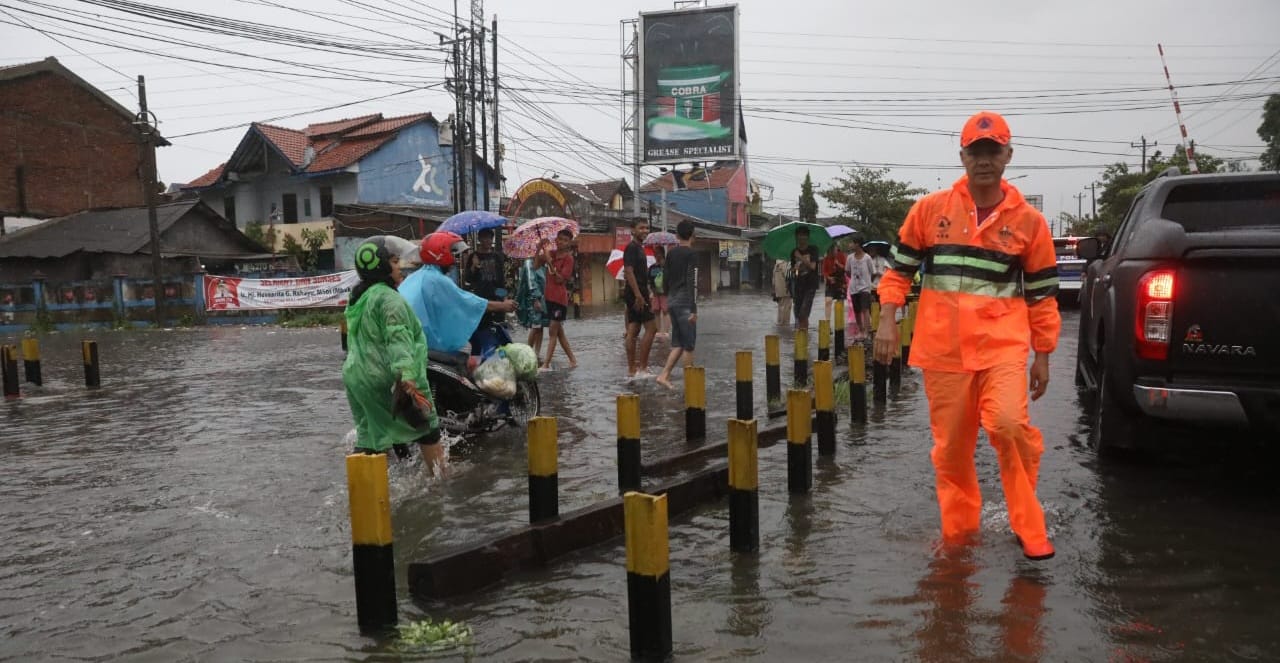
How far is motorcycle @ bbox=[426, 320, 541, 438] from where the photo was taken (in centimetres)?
661

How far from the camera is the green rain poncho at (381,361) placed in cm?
533

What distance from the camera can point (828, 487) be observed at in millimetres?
5746

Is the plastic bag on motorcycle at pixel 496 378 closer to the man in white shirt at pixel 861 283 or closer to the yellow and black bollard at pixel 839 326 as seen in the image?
the yellow and black bollard at pixel 839 326

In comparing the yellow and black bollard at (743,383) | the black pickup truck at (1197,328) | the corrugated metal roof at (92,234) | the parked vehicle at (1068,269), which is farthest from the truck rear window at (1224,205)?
the corrugated metal roof at (92,234)

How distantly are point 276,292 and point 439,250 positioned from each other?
22553 millimetres

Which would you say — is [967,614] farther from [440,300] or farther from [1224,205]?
[440,300]

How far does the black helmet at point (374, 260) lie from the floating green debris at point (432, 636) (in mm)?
2412

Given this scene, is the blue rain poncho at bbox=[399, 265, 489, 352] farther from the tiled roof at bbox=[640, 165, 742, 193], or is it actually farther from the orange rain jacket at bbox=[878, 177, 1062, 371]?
the tiled roof at bbox=[640, 165, 742, 193]

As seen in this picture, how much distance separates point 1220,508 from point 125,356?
1809 centimetres

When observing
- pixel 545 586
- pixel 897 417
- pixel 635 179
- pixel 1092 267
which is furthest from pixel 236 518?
pixel 635 179

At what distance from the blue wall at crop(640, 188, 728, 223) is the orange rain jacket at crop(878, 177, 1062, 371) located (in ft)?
173

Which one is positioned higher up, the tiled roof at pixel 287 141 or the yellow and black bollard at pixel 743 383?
the tiled roof at pixel 287 141

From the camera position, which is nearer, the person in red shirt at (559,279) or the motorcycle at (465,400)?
the motorcycle at (465,400)

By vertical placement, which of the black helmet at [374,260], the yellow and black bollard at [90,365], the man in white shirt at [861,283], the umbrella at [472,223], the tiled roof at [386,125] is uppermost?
the tiled roof at [386,125]
